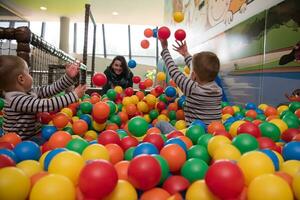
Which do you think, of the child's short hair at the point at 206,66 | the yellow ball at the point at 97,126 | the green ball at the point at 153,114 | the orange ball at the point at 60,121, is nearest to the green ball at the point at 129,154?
the orange ball at the point at 60,121

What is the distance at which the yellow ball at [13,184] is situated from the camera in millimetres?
718

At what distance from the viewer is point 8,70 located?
4.82ft

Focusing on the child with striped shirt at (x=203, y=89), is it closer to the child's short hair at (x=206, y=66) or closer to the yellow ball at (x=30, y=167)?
the child's short hair at (x=206, y=66)

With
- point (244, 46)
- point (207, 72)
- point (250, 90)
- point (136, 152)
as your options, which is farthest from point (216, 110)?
point (136, 152)

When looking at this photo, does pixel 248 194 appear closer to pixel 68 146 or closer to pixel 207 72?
pixel 68 146

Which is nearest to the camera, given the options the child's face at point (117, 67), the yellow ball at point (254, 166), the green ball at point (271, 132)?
the yellow ball at point (254, 166)

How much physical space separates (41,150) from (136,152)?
0.44m

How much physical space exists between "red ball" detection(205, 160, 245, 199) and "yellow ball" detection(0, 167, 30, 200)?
44 cm

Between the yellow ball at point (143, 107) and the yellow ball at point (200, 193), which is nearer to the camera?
the yellow ball at point (200, 193)

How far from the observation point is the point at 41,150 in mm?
1199

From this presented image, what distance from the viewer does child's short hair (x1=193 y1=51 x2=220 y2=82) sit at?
1838 mm

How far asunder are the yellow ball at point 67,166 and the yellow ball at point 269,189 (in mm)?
438

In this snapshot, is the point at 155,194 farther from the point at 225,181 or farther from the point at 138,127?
the point at 138,127

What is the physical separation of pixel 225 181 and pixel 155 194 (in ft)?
0.60
